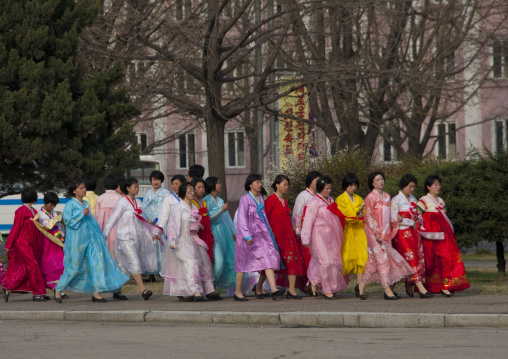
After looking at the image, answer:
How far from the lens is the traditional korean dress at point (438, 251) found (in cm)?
1228

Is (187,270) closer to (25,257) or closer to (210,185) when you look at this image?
(210,185)

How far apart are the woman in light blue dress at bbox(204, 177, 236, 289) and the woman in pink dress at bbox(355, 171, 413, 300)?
199cm

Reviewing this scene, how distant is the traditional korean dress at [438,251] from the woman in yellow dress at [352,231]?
0.79m

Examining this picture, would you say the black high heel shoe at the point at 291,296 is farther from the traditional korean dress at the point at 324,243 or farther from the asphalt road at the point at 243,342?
the asphalt road at the point at 243,342

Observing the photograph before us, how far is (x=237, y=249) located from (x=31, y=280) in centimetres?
299

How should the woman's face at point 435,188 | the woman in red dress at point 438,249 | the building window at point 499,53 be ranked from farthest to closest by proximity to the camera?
the building window at point 499,53 < the woman's face at point 435,188 < the woman in red dress at point 438,249

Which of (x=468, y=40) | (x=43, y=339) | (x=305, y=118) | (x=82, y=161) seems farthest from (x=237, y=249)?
(x=468, y=40)

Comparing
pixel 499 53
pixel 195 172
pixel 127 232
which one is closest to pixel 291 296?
pixel 195 172

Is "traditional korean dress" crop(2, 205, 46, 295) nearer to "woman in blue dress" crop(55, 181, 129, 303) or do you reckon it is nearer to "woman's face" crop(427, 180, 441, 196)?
"woman in blue dress" crop(55, 181, 129, 303)

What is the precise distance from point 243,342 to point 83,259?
469cm

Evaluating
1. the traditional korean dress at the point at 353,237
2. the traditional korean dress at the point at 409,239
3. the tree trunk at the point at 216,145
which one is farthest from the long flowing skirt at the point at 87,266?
the tree trunk at the point at 216,145

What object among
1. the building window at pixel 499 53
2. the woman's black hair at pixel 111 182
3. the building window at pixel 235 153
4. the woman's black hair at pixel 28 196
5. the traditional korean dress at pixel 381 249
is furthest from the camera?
the building window at pixel 235 153

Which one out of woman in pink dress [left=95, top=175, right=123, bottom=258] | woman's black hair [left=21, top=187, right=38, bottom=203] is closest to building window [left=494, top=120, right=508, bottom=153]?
woman in pink dress [left=95, top=175, right=123, bottom=258]

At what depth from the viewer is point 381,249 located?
12133mm
